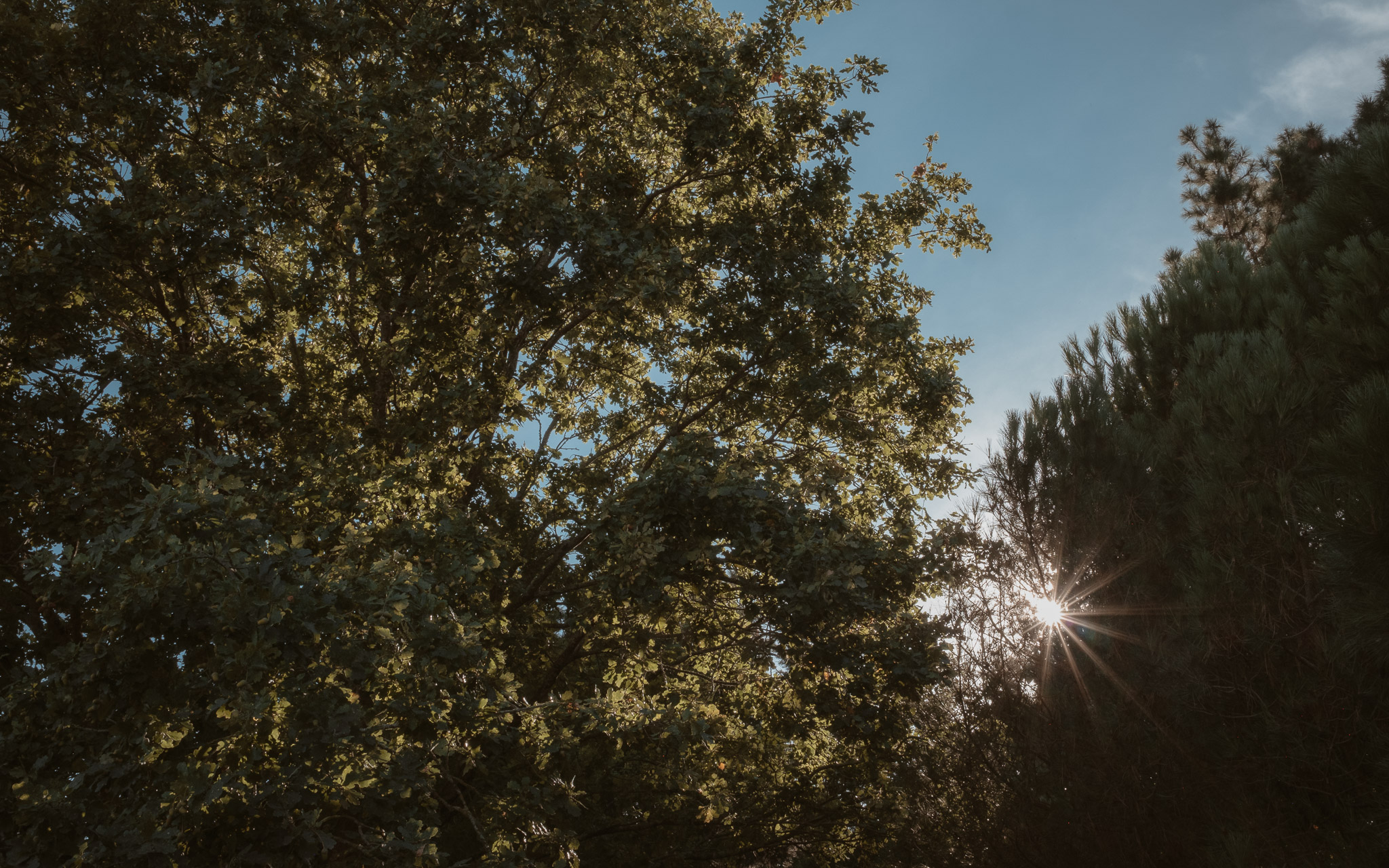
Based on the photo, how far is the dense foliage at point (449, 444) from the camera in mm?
5184

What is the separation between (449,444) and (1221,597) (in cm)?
715

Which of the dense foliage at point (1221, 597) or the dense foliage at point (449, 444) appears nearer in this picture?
the dense foliage at point (449, 444)

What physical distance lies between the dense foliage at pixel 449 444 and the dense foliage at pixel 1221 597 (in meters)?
1.28

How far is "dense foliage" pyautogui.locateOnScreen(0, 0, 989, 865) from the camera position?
518 cm

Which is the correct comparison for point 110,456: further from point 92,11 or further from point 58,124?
point 92,11

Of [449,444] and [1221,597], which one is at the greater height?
[449,444]

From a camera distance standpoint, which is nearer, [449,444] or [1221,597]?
[1221,597]

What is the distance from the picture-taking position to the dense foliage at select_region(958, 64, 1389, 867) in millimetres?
6254

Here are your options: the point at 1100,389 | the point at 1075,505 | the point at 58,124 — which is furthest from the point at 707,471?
the point at 58,124

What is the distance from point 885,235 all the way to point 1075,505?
404 cm

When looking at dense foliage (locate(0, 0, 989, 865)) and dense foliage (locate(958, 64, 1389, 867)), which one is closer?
dense foliage (locate(0, 0, 989, 865))

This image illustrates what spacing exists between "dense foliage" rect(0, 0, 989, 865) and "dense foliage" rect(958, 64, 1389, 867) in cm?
128

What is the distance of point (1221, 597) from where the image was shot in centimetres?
762

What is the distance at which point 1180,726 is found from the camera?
7609 mm
